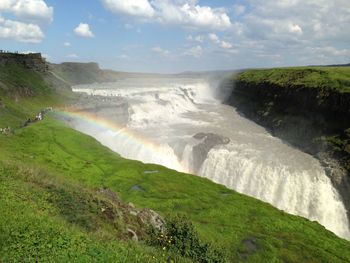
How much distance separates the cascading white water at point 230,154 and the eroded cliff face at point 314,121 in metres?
2.11

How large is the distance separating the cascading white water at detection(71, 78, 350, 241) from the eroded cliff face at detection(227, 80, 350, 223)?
2110 mm

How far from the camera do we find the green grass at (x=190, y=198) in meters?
38.0

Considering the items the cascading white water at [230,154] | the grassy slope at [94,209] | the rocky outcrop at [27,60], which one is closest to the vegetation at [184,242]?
the grassy slope at [94,209]

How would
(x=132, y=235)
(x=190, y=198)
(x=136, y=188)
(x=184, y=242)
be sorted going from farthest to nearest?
(x=136, y=188) < (x=190, y=198) < (x=132, y=235) < (x=184, y=242)

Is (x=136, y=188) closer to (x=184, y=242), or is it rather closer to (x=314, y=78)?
(x=184, y=242)

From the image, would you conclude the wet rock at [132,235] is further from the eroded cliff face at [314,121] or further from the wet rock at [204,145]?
the wet rock at [204,145]

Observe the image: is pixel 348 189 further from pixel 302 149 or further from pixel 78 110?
pixel 78 110

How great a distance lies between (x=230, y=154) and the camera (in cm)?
7425

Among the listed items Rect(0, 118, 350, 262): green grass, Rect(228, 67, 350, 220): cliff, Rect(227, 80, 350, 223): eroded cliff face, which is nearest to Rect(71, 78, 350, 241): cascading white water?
Rect(227, 80, 350, 223): eroded cliff face

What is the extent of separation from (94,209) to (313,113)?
68107 mm

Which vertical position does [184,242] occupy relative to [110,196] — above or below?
above

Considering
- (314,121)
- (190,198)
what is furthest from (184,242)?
(314,121)

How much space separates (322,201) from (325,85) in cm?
3405

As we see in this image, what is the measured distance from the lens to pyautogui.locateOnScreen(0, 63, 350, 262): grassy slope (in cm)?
1930
